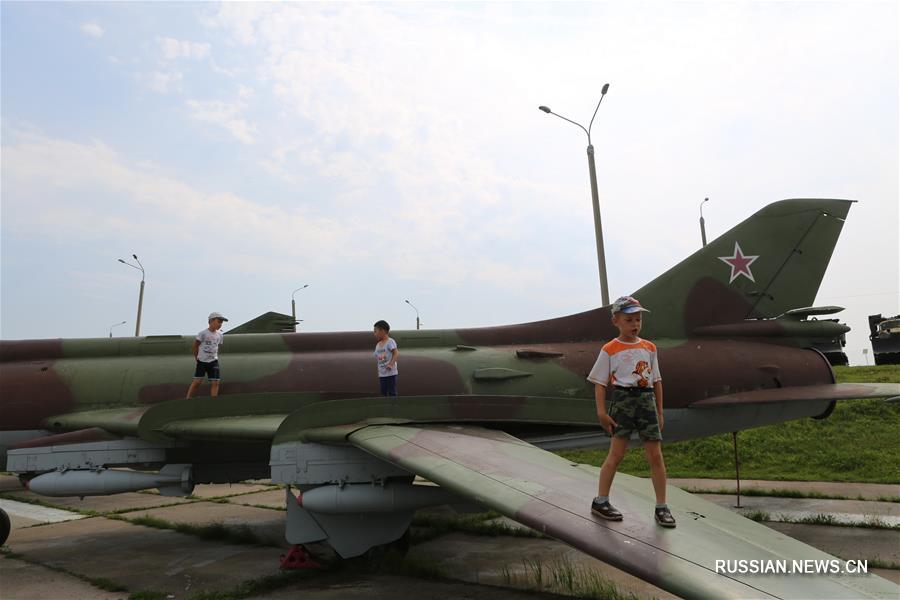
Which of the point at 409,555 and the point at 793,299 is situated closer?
the point at 409,555

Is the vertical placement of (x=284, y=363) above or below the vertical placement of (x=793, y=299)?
below

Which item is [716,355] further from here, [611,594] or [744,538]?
[744,538]

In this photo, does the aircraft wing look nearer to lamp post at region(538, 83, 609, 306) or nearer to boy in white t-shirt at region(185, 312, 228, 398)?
boy in white t-shirt at region(185, 312, 228, 398)

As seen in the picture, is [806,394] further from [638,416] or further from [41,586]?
[41,586]

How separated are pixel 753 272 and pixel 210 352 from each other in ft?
A: 27.5

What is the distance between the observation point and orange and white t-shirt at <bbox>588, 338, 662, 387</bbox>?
13.5 feet

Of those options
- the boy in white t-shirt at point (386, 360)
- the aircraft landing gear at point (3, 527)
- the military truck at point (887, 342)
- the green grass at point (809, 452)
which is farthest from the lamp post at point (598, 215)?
the military truck at point (887, 342)

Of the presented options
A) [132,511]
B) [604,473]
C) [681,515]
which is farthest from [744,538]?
[132,511]

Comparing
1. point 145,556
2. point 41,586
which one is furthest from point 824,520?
point 41,586

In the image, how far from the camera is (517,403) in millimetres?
7012

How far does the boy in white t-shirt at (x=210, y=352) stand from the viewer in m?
8.46

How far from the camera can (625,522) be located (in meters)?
3.93

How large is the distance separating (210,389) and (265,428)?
2386mm

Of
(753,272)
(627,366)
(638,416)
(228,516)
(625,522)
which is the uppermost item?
(753,272)
